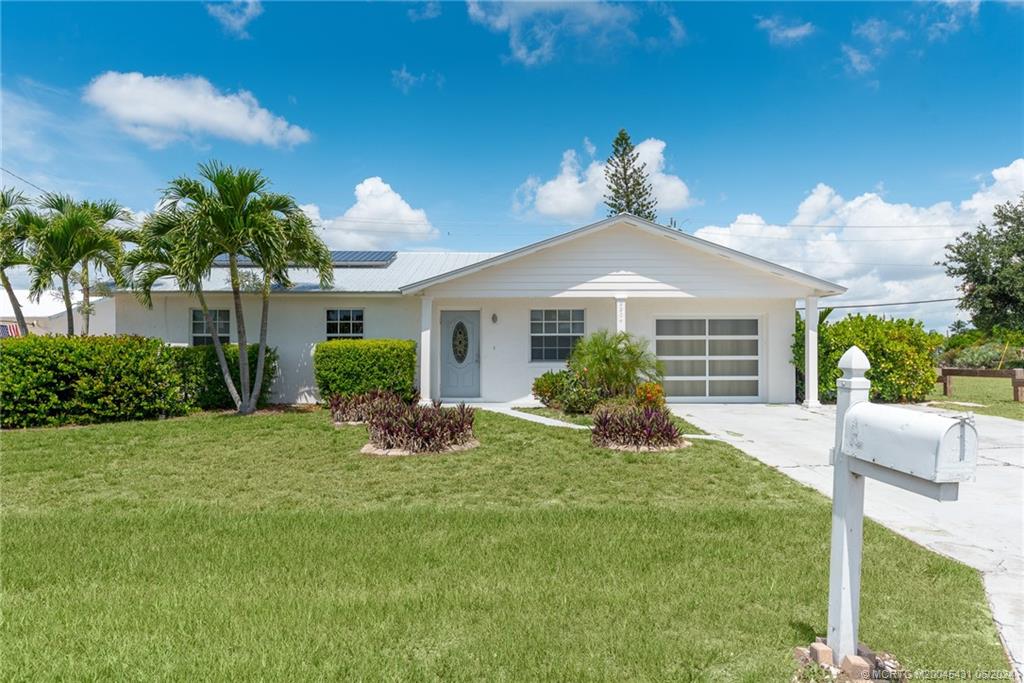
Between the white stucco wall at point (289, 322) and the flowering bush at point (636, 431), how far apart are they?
25.5 ft

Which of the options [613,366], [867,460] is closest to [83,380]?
[613,366]

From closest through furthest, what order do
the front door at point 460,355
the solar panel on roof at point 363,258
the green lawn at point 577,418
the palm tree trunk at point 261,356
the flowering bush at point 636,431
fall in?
the flowering bush at point 636,431 < the green lawn at point 577,418 < the palm tree trunk at point 261,356 < the front door at point 460,355 < the solar panel on roof at point 363,258

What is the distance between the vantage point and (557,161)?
2336 cm

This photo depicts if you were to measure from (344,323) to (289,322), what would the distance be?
145cm

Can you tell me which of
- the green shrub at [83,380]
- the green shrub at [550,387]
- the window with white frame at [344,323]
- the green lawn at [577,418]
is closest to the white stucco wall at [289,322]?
the window with white frame at [344,323]

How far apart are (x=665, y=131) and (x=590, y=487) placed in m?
20.1

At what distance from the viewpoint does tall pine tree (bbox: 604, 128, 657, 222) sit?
3594cm

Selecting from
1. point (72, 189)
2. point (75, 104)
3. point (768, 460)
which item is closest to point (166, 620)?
point (768, 460)

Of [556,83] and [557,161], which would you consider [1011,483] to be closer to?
[556,83]

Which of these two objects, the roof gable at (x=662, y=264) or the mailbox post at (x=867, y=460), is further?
the roof gable at (x=662, y=264)

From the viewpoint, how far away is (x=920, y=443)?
2.19m

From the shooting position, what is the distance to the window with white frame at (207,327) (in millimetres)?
14828

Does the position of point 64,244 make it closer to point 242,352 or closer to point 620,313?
point 242,352

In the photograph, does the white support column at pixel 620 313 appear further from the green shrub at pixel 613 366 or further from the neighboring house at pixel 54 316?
the neighboring house at pixel 54 316
